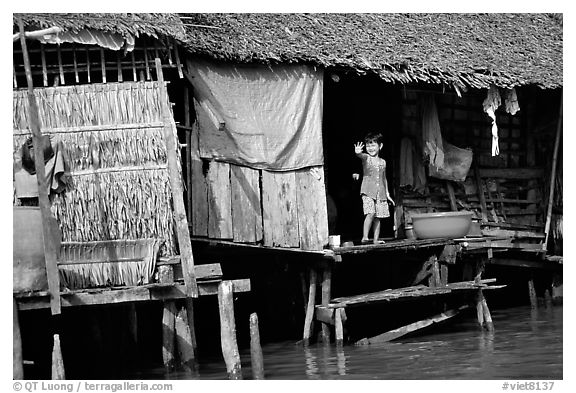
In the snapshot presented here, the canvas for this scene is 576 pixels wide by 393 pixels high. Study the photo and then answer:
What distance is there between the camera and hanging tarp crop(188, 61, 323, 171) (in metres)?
13.6

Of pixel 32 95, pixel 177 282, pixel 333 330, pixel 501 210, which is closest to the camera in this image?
pixel 32 95

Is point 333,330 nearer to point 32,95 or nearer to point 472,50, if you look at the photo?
point 472,50

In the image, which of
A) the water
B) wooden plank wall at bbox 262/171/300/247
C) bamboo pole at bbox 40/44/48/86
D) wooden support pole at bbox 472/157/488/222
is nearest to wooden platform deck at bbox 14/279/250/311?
the water

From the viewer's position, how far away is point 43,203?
11234 millimetres

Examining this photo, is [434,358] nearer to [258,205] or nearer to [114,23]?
[258,205]

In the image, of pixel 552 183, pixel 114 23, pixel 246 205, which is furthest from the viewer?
pixel 552 183

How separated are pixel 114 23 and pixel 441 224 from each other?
5368 millimetres

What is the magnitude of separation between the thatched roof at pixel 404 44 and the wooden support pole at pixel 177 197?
98cm

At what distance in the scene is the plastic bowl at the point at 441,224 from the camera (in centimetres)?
1488

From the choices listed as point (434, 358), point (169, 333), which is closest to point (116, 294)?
point (169, 333)

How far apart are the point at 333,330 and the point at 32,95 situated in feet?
17.5

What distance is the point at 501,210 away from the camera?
16.9 metres
